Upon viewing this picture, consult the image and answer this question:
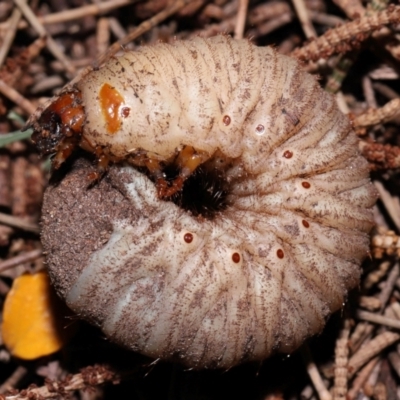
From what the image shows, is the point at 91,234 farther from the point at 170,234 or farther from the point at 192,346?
the point at 192,346

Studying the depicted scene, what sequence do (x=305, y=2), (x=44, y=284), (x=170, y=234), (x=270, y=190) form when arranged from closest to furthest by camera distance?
(x=170, y=234)
(x=270, y=190)
(x=44, y=284)
(x=305, y=2)

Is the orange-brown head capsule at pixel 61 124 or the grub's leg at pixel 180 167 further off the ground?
the orange-brown head capsule at pixel 61 124

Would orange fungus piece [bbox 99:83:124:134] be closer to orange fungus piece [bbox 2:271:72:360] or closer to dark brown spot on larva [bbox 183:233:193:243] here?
dark brown spot on larva [bbox 183:233:193:243]

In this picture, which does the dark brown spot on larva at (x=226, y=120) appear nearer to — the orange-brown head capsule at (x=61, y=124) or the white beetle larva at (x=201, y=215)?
the white beetle larva at (x=201, y=215)

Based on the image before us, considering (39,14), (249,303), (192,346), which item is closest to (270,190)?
(249,303)

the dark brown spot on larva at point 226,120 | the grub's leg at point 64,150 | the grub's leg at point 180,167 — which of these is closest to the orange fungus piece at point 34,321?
the grub's leg at point 64,150

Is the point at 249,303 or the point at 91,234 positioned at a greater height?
the point at 91,234
